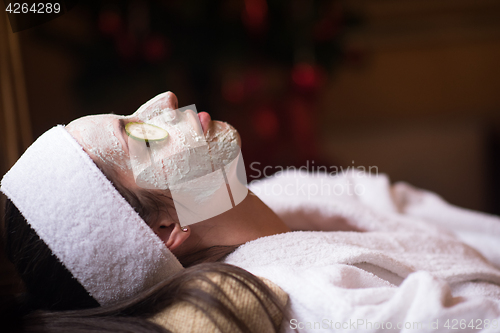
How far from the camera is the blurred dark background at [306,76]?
112 centimetres

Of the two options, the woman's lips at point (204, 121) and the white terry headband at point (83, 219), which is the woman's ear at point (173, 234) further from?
the woman's lips at point (204, 121)

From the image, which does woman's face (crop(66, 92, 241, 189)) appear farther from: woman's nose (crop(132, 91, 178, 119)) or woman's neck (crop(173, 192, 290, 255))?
woman's neck (crop(173, 192, 290, 255))

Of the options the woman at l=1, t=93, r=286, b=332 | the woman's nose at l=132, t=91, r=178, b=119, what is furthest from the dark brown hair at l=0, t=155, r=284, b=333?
the woman's nose at l=132, t=91, r=178, b=119

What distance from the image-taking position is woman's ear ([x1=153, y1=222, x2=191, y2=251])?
567mm

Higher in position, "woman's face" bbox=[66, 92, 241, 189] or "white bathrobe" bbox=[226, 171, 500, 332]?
"woman's face" bbox=[66, 92, 241, 189]

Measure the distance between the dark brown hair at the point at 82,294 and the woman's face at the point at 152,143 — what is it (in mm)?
25

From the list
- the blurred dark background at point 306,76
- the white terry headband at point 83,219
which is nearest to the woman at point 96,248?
the white terry headband at point 83,219

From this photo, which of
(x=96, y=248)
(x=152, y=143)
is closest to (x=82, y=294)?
(x=96, y=248)

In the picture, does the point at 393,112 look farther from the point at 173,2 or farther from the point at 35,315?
the point at 35,315

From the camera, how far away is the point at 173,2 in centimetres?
120

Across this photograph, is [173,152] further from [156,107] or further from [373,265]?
[373,265]

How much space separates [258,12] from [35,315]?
1011mm

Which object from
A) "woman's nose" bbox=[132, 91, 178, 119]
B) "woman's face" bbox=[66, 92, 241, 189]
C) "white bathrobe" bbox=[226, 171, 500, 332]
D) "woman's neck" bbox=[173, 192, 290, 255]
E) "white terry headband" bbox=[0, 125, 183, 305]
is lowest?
"white bathrobe" bbox=[226, 171, 500, 332]

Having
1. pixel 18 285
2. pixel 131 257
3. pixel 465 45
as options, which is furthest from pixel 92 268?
pixel 465 45
